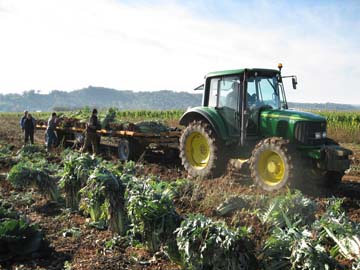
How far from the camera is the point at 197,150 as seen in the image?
9.48 m

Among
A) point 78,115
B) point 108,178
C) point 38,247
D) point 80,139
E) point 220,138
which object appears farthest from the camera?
point 78,115

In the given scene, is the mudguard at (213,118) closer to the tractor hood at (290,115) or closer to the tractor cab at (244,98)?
the tractor cab at (244,98)

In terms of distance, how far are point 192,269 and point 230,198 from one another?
1.86 meters

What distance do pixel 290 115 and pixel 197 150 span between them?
8.22 ft

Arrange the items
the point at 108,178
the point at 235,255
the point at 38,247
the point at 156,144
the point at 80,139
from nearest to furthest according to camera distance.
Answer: the point at 235,255 → the point at 38,247 → the point at 108,178 → the point at 156,144 → the point at 80,139

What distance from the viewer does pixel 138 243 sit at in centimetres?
500

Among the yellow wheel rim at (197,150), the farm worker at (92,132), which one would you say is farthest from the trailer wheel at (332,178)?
the farm worker at (92,132)

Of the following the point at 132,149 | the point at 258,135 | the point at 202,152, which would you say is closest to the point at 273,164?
the point at 258,135

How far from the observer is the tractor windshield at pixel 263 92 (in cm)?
838

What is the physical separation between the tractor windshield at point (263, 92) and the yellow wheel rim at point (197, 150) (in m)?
1.49

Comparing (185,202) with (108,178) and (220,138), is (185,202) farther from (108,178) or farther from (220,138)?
(220,138)

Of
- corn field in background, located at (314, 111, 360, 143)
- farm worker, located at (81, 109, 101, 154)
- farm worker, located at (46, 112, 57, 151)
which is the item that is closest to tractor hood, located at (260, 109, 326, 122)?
farm worker, located at (81, 109, 101, 154)

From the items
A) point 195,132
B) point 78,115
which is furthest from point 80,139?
point 195,132

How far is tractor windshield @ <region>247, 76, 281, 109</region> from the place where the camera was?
838 cm
